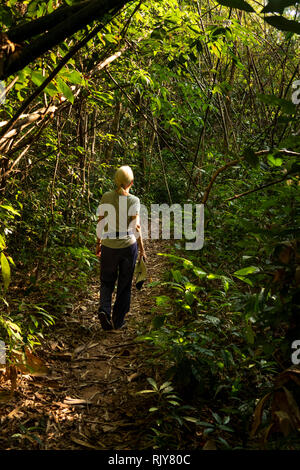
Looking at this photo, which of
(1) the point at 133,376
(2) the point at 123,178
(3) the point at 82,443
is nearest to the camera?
(3) the point at 82,443

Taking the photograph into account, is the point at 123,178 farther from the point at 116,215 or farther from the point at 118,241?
the point at 118,241

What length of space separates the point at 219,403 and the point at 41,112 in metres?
2.70

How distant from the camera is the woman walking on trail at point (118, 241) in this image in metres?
4.32

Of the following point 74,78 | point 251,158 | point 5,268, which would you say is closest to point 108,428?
point 5,268

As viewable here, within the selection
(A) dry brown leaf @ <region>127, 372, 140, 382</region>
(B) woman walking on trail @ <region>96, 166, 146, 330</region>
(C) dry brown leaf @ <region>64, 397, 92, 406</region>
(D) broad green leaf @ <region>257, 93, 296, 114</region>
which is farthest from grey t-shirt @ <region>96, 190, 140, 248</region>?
(D) broad green leaf @ <region>257, 93, 296, 114</region>

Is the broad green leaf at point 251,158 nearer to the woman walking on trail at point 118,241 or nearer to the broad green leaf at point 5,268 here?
the broad green leaf at point 5,268

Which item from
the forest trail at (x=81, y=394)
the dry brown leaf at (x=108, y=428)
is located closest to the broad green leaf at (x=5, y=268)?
the forest trail at (x=81, y=394)

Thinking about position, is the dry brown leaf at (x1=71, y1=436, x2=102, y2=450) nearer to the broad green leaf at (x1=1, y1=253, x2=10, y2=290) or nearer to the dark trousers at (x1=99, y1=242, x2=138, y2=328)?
the broad green leaf at (x1=1, y1=253, x2=10, y2=290)

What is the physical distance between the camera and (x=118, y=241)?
4.34 m

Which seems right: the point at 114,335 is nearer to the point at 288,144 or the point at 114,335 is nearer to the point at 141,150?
the point at 288,144

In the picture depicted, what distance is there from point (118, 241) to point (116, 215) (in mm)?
302

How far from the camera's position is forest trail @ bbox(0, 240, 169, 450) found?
2.47 m
